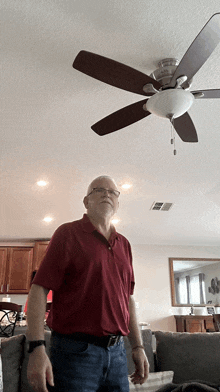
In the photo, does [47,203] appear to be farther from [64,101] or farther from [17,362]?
[17,362]

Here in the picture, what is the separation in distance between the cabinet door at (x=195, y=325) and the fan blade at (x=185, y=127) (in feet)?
16.9

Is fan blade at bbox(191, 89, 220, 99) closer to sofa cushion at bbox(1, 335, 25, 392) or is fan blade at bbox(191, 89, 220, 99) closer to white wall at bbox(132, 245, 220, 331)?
sofa cushion at bbox(1, 335, 25, 392)

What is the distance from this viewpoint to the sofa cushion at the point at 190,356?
6.93 ft

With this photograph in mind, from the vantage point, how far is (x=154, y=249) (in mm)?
7438

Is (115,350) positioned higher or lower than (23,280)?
lower

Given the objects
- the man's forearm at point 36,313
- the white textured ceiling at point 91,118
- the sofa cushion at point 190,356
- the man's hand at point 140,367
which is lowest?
the sofa cushion at point 190,356

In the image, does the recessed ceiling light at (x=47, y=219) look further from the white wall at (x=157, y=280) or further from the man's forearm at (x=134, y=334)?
the man's forearm at (x=134, y=334)

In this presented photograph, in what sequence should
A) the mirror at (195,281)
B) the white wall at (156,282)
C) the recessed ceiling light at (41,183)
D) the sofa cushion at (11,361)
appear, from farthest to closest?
the mirror at (195,281)
the white wall at (156,282)
the recessed ceiling light at (41,183)
the sofa cushion at (11,361)

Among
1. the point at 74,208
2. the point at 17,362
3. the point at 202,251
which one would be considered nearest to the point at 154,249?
the point at 202,251

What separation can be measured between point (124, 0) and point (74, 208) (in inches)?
145

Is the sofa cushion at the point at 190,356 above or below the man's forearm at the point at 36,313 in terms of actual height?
below

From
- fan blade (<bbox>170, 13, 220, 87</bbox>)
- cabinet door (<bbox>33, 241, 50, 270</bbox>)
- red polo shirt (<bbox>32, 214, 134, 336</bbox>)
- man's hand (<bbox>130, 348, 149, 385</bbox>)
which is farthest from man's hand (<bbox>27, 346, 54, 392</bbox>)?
cabinet door (<bbox>33, 241, 50, 270</bbox>)

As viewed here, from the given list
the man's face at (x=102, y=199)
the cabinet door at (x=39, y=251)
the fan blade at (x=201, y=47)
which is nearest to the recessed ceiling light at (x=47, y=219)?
the cabinet door at (x=39, y=251)

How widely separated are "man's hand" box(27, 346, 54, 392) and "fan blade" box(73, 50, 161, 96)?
4.72 ft
